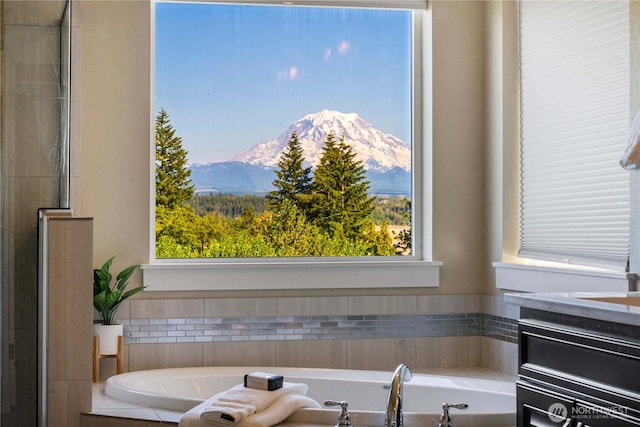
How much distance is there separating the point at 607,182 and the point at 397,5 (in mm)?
1562

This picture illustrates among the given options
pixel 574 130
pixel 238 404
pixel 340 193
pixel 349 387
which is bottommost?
pixel 349 387

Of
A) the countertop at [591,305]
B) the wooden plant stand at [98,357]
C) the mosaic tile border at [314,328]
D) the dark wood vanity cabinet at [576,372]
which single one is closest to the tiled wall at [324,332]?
the mosaic tile border at [314,328]

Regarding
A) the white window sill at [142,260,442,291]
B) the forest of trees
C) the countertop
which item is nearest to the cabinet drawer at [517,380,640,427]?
the countertop

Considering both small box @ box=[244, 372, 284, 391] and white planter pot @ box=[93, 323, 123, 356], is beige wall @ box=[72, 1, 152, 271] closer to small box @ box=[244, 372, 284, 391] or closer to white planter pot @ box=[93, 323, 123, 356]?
white planter pot @ box=[93, 323, 123, 356]

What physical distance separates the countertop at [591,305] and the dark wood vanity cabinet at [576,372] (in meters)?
0.02

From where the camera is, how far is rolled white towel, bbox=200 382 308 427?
9.42 ft

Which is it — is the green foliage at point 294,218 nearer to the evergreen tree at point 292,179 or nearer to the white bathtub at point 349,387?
the evergreen tree at point 292,179

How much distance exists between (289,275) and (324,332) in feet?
1.09

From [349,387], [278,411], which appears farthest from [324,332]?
[278,411]

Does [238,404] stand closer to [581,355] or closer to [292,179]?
[581,355]

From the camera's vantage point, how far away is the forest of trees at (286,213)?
4367 mm

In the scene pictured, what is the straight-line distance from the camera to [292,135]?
452 centimetres

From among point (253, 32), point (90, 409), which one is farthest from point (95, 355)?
point (253, 32)

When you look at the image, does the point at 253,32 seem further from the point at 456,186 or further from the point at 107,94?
the point at 456,186
